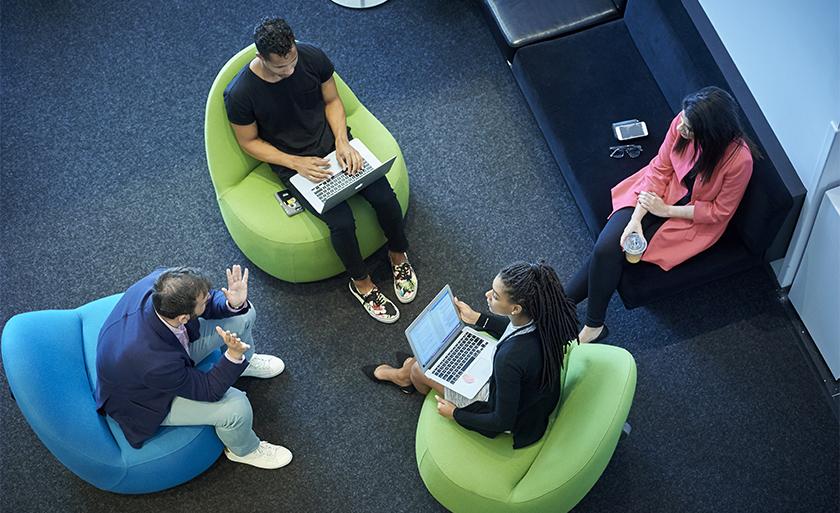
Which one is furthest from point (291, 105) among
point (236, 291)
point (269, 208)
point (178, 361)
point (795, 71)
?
point (795, 71)

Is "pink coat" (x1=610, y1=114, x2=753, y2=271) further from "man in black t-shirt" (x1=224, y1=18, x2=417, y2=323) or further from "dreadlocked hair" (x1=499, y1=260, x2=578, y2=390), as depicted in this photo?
"man in black t-shirt" (x1=224, y1=18, x2=417, y2=323)

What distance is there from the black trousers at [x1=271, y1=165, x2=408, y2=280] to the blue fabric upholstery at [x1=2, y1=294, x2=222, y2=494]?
0.76 m

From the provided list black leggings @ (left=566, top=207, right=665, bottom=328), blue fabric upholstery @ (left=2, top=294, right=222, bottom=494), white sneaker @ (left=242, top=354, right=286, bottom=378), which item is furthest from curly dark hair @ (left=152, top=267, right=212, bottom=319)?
black leggings @ (left=566, top=207, right=665, bottom=328)

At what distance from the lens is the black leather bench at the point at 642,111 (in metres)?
3.79

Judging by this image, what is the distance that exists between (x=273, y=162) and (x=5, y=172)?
1.64 meters

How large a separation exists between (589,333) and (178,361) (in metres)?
1.81

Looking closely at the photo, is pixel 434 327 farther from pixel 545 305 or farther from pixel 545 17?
pixel 545 17

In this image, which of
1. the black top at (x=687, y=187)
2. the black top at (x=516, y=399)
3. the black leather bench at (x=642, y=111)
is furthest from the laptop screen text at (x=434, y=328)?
the black top at (x=687, y=187)

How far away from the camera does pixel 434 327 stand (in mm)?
3520

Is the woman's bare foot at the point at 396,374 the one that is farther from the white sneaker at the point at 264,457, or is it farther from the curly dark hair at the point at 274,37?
the curly dark hair at the point at 274,37

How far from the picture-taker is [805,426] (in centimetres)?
385

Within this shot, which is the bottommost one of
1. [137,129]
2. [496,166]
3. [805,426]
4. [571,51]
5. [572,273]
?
[805,426]

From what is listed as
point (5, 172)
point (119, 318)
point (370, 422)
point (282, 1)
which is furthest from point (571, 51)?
point (5, 172)

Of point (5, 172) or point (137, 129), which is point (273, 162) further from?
point (5, 172)
